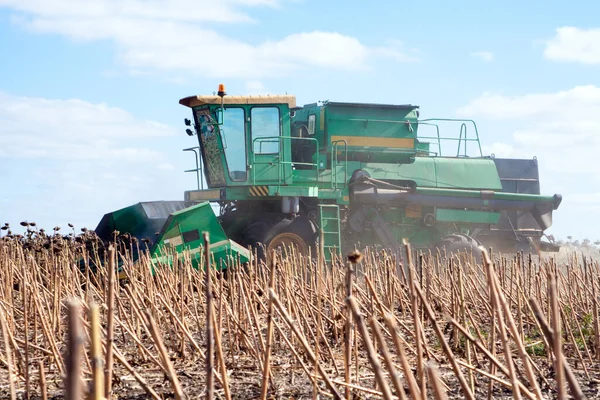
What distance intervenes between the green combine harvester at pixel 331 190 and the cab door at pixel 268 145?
0.01 meters

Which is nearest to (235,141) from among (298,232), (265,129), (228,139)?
(228,139)

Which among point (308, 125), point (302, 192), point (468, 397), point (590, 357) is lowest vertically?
point (590, 357)

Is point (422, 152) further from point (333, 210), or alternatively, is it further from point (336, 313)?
point (336, 313)

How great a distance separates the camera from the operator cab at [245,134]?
10.9m

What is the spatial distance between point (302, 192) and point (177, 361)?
660cm

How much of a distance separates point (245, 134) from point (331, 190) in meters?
1.62

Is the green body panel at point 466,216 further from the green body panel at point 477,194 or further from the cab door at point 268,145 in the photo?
the cab door at point 268,145

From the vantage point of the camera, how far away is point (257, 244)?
1002 cm

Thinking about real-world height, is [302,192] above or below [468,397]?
above

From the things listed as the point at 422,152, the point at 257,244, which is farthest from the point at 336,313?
the point at 422,152

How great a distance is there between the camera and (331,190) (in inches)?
460

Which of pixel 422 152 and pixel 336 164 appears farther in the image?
pixel 422 152

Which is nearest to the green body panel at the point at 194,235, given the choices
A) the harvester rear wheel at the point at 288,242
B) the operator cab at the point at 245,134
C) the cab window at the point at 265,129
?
the harvester rear wheel at the point at 288,242

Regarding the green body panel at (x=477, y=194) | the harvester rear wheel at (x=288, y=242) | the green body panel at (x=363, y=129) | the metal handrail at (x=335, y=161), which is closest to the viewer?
the harvester rear wheel at (x=288, y=242)
